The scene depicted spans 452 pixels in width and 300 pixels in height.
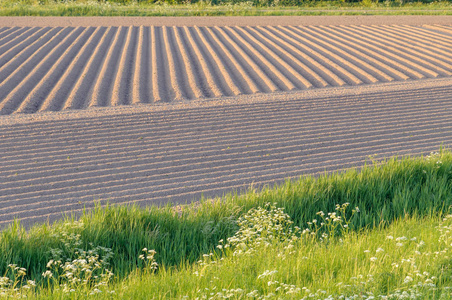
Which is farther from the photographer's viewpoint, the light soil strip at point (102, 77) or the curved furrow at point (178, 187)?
the light soil strip at point (102, 77)

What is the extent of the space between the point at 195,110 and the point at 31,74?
4.51 metres

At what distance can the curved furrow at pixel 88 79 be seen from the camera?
894 centimetres

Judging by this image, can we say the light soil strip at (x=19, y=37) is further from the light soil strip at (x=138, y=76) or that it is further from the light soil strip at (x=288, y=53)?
the light soil strip at (x=288, y=53)

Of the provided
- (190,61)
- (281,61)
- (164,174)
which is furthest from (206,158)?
(281,61)

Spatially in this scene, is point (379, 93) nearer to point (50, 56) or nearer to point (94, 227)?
point (94, 227)

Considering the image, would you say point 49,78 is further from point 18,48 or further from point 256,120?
point 256,120

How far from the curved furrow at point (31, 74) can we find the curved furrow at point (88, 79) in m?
0.89

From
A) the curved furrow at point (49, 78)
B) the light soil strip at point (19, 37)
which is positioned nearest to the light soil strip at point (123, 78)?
the curved furrow at point (49, 78)

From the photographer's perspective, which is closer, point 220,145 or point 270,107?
point 220,145

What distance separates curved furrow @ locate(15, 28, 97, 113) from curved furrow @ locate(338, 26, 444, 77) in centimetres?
875

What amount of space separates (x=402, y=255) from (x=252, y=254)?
3.71 ft

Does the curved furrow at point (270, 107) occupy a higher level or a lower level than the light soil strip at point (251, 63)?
lower

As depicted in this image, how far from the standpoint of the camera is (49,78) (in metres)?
10.4

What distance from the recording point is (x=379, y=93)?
9.76 meters
